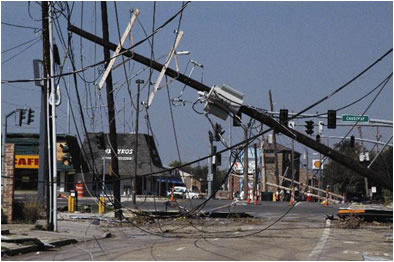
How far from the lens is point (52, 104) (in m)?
23.3

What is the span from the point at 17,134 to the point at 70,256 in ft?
208

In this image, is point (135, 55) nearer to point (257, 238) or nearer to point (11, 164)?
point (257, 238)

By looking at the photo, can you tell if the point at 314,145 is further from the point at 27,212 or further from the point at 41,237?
the point at 27,212

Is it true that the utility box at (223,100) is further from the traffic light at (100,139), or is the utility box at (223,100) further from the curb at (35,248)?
the traffic light at (100,139)

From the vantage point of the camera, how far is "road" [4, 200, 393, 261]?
1672cm

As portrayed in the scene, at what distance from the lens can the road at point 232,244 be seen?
16.7 meters

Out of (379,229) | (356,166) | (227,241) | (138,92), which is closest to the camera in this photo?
(356,166)

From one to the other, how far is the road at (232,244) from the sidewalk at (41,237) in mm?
369

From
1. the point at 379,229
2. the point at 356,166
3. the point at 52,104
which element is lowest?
the point at 379,229

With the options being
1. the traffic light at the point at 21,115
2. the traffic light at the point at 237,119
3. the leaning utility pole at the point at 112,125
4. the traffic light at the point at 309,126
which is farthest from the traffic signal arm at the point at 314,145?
the traffic light at the point at 21,115

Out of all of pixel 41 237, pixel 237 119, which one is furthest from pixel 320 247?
pixel 41 237

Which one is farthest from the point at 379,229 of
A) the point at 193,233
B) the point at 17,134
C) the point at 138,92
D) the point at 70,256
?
the point at 17,134

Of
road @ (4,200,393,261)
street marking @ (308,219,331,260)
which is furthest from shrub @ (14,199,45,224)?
street marking @ (308,219,331,260)

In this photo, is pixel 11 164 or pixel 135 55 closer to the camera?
pixel 135 55
